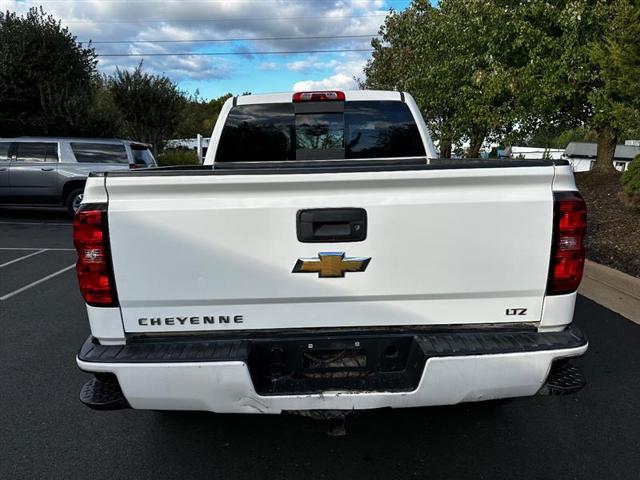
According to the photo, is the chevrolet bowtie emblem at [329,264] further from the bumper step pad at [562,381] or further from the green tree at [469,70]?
the green tree at [469,70]

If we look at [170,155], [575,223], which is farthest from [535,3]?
[170,155]

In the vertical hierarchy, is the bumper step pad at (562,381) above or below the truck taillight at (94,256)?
below

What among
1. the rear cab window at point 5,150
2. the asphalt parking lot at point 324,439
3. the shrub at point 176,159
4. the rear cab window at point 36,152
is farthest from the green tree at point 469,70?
the shrub at point 176,159

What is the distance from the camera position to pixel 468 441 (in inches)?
115

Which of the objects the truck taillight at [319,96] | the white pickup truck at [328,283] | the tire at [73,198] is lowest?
the tire at [73,198]

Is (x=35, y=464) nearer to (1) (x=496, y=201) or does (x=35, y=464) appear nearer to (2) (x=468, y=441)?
(2) (x=468, y=441)

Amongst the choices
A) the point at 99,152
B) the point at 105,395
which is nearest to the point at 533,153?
the point at 99,152

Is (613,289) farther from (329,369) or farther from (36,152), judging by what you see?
(36,152)

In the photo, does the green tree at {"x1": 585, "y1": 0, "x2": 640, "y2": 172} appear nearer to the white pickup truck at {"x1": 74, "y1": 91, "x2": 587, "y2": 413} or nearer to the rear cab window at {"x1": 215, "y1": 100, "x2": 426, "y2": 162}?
the rear cab window at {"x1": 215, "y1": 100, "x2": 426, "y2": 162}

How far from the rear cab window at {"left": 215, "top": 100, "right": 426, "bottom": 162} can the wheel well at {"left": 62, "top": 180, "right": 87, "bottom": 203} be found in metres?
8.98

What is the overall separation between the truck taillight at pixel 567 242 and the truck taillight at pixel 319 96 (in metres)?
2.23

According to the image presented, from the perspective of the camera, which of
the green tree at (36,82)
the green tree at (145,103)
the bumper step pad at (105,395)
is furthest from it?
the green tree at (145,103)

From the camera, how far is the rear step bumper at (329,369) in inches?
85.8

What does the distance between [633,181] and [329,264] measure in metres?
8.56
